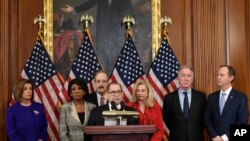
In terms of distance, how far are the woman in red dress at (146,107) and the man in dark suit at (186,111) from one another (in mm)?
382

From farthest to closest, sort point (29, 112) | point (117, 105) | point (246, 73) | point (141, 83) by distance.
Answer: point (246, 73), point (29, 112), point (141, 83), point (117, 105)

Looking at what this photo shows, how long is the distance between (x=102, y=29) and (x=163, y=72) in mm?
1165

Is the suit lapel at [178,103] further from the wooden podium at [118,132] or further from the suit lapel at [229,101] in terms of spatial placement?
the wooden podium at [118,132]

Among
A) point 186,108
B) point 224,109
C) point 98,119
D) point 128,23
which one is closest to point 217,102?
point 224,109

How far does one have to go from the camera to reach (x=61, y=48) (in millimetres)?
7211

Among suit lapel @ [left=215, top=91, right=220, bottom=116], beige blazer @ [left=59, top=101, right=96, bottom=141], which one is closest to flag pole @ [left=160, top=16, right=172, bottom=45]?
suit lapel @ [left=215, top=91, right=220, bottom=116]

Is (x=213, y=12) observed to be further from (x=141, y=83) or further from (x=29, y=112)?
(x=29, y=112)

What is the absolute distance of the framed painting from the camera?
7172 millimetres

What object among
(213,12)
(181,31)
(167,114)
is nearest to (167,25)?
(181,31)

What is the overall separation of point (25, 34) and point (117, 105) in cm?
269

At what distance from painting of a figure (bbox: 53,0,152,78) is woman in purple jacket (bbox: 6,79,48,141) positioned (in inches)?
46.8

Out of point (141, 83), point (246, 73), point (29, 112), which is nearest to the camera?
point (141, 83)

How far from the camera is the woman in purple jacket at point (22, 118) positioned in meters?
5.96

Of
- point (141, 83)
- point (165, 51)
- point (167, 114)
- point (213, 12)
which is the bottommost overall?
point (167, 114)
